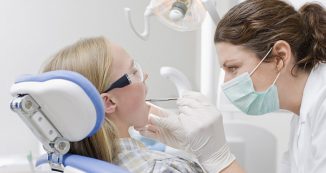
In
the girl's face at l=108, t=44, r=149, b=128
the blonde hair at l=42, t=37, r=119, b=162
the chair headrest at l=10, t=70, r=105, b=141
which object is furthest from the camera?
the girl's face at l=108, t=44, r=149, b=128

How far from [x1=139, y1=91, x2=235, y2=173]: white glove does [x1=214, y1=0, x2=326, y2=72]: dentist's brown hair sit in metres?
0.24

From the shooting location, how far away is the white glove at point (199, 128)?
4.33ft

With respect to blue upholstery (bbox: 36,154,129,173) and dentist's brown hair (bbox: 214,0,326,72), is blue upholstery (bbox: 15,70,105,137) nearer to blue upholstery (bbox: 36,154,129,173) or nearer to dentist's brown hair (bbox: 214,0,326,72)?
blue upholstery (bbox: 36,154,129,173)

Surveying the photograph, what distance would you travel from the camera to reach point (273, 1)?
1.33 meters

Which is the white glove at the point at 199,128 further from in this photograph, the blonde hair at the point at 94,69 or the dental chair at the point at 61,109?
the dental chair at the point at 61,109

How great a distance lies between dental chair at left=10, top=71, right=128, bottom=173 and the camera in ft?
2.77

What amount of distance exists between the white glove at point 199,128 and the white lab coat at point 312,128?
0.24m

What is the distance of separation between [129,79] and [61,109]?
36 centimetres

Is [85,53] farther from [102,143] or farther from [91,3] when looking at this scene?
[91,3]

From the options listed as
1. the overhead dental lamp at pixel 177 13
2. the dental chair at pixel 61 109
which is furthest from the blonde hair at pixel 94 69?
the overhead dental lamp at pixel 177 13

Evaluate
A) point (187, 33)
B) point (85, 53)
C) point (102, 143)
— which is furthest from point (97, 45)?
point (187, 33)

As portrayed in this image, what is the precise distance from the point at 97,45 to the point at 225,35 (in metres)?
0.44

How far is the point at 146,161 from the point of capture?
1.15m

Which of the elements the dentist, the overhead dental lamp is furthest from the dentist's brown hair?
the overhead dental lamp
